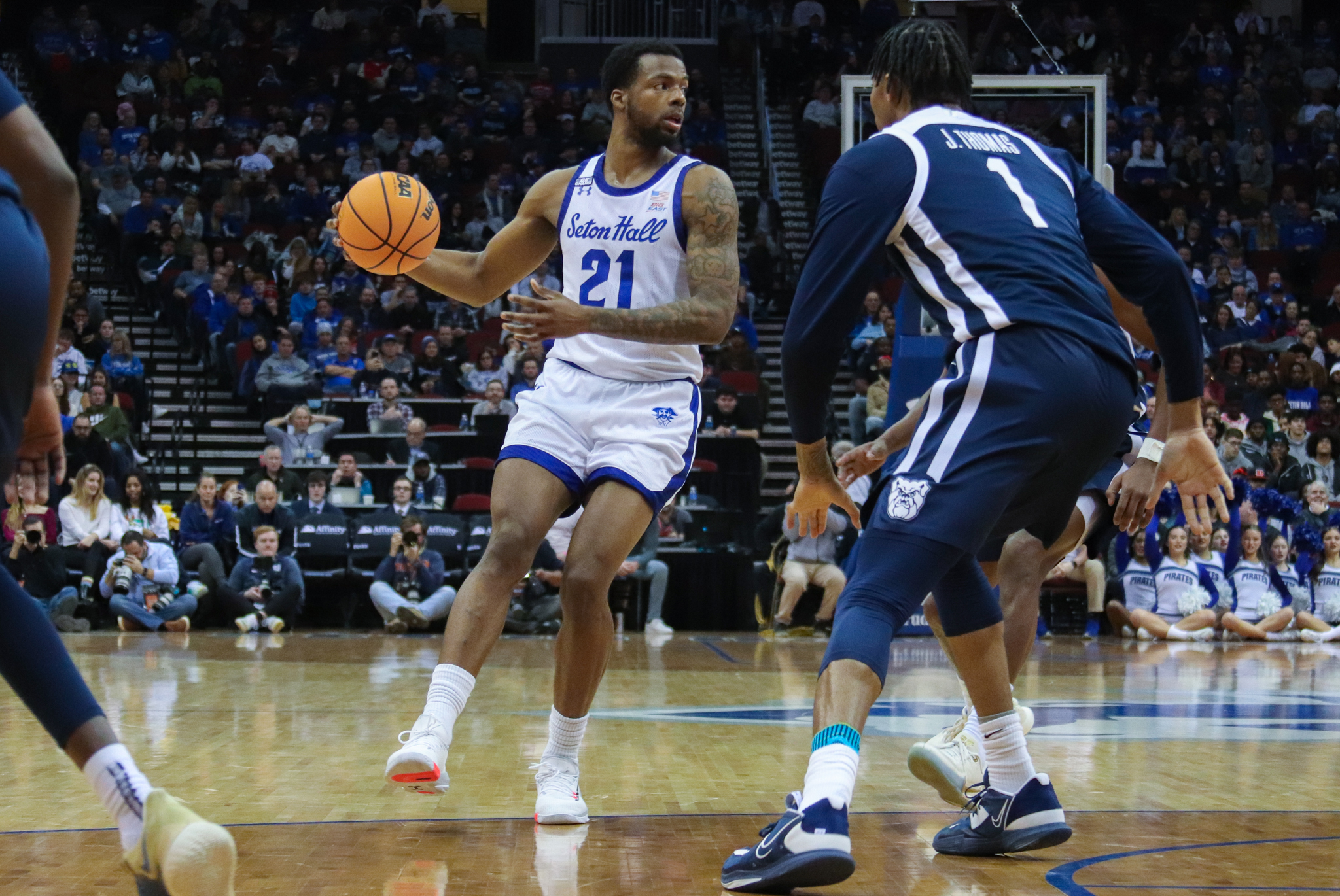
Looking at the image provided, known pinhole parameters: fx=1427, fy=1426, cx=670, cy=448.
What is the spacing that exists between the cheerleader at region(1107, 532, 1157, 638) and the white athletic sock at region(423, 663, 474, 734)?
976 cm

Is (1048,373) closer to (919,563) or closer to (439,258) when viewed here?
(919,563)

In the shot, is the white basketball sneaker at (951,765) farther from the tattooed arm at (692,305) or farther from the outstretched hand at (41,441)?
the outstretched hand at (41,441)

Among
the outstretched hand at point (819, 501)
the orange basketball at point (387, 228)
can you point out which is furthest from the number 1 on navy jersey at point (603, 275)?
the outstretched hand at point (819, 501)

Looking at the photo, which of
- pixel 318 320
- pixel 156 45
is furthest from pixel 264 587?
pixel 156 45

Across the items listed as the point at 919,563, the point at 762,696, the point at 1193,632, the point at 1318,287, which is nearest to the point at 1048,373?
the point at 919,563

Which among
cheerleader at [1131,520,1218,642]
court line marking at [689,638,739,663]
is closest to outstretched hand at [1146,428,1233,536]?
court line marking at [689,638,739,663]

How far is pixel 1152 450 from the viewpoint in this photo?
142 inches

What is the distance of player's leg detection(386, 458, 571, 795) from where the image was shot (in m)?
3.51

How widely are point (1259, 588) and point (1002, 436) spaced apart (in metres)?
10.8

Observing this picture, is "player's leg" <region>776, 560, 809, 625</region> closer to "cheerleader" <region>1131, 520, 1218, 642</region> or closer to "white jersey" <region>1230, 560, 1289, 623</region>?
"cheerleader" <region>1131, 520, 1218, 642</region>

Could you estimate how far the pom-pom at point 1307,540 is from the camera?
12.9 metres

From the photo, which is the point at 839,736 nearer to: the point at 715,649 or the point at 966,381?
the point at 966,381

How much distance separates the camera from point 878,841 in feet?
10.9

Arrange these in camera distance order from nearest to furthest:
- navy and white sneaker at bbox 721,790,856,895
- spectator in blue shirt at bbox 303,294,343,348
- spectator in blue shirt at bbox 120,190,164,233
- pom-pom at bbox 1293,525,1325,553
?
1. navy and white sneaker at bbox 721,790,856,895
2. pom-pom at bbox 1293,525,1325,553
3. spectator in blue shirt at bbox 303,294,343,348
4. spectator in blue shirt at bbox 120,190,164,233
